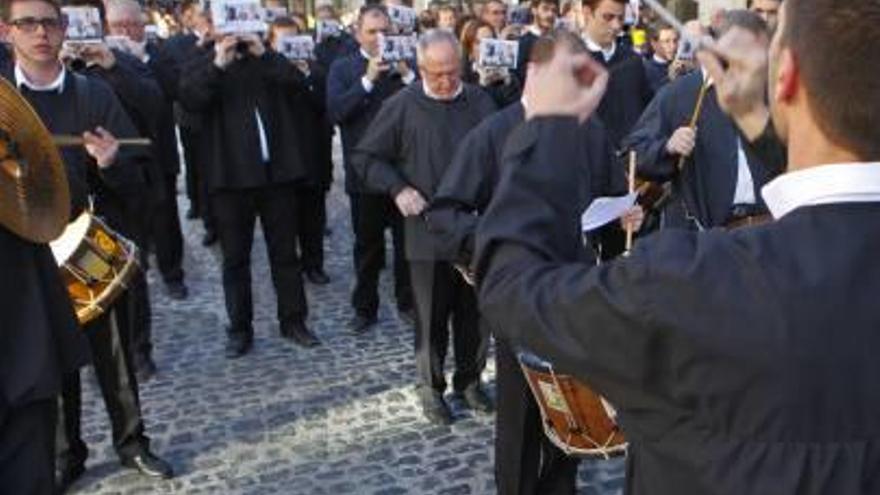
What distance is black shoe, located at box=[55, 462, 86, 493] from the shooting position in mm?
4984

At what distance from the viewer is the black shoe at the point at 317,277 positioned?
8586mm

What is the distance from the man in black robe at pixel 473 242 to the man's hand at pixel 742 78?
1.74m

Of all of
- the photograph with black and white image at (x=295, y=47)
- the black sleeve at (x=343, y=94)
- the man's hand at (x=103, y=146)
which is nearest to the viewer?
the man's hand at (x=103, y=146)

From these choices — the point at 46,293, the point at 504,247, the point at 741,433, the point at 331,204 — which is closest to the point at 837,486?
the point at 741,433

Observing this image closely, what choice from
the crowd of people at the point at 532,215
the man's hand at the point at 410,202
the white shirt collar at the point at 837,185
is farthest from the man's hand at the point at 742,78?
the man's hand at the point at 410,202

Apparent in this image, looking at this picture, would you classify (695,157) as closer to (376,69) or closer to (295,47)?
(376,69)

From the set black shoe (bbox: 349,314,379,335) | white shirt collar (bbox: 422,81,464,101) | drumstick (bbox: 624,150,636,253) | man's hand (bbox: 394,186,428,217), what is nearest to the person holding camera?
black shoe (bbox: 349,314,379,335)

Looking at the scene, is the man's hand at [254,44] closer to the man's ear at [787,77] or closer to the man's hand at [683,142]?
the man's hand at [683,142]

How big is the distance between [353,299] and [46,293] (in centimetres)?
402

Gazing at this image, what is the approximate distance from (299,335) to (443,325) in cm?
158

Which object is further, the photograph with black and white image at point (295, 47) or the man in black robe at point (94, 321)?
the photograph with black and white image at point (295, 47)

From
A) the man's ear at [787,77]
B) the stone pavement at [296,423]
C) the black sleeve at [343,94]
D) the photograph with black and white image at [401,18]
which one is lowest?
the stone pavement at [296,423]

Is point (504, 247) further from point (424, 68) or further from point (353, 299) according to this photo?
point (353, 299)

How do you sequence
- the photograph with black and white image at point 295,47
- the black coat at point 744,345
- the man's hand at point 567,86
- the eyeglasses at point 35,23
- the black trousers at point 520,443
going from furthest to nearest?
the photograph with black and white image at point 295,47 < the eyeglasses at point 35,23 < the black trousers at point 520,443 < the man's hand at point 567,86 < the black coat at point 744,345
